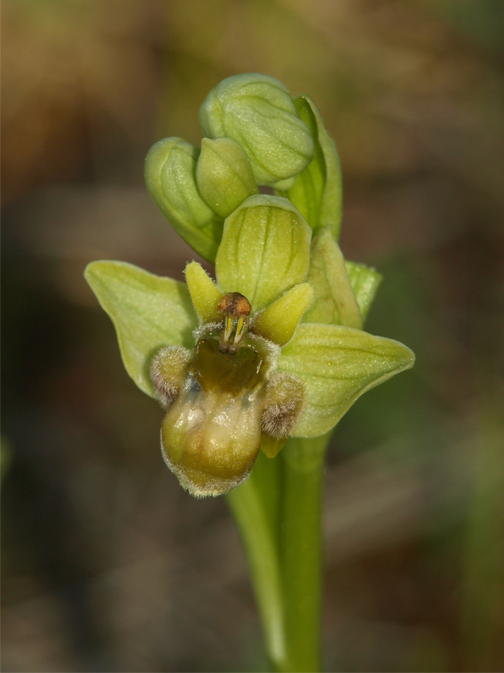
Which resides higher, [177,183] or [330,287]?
[177,183]

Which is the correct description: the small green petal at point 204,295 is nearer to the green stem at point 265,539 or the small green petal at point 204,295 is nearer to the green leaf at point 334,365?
the green leaf at point 334,365

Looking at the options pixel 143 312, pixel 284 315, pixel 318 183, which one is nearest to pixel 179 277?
pixel 143 312

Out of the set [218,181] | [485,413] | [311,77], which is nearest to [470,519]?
[485,413]

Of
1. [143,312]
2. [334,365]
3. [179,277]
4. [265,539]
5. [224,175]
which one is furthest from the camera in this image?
[179,277]

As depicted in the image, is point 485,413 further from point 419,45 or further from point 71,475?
point 419,45

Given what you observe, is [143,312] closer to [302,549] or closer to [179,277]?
[302,549]

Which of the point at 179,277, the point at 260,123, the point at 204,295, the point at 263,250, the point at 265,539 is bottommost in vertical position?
the point at 179,277

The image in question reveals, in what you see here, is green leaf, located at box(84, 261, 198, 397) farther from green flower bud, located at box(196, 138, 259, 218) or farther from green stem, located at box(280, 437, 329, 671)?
green stem, located at box(280, 437, 329, 671)
